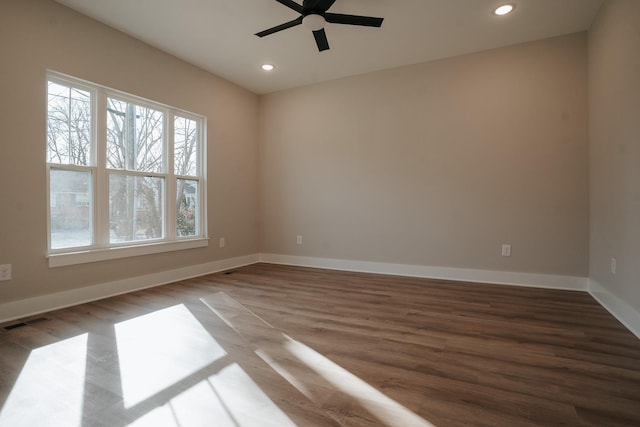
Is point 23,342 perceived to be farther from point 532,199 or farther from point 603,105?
point 603,105

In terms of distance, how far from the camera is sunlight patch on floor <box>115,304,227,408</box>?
5.29 ft

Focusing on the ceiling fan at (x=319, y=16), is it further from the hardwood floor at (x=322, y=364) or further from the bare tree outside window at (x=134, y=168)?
the hardwood floor at (x=322, y=364)

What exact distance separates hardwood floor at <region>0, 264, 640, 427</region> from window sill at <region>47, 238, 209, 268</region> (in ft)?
1.37

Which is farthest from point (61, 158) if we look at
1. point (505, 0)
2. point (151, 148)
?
point (505, 0)

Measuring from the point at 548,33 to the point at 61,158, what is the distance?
486 cm

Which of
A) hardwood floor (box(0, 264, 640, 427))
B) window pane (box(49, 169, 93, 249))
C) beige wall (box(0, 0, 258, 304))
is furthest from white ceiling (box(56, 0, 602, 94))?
hardwood floor (box(0, 264, 640, 427))

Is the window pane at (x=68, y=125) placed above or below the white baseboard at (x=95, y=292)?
above

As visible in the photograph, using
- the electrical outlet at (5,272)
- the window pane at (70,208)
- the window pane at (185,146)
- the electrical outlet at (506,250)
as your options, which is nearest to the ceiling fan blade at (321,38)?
the window pane at (185,146)

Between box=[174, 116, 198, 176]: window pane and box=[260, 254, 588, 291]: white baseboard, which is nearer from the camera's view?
box=[260, 254, 588, 291]: white baseboard

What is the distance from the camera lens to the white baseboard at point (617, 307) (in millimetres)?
2256

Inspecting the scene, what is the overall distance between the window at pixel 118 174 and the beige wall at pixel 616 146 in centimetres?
422

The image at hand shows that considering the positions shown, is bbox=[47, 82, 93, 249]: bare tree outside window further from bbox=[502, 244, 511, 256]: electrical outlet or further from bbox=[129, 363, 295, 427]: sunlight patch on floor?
bbox=[502, 244, 511, 256]: electrical outlet

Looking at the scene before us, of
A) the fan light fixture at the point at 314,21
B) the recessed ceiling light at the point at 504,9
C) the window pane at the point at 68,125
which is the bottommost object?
the window pane at the point at 68,125

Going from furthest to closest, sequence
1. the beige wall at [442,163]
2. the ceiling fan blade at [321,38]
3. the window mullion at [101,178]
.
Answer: the beige wall at [442,163] < the window mullion at [101,178] < the ceiling fan blade at [321,38]
